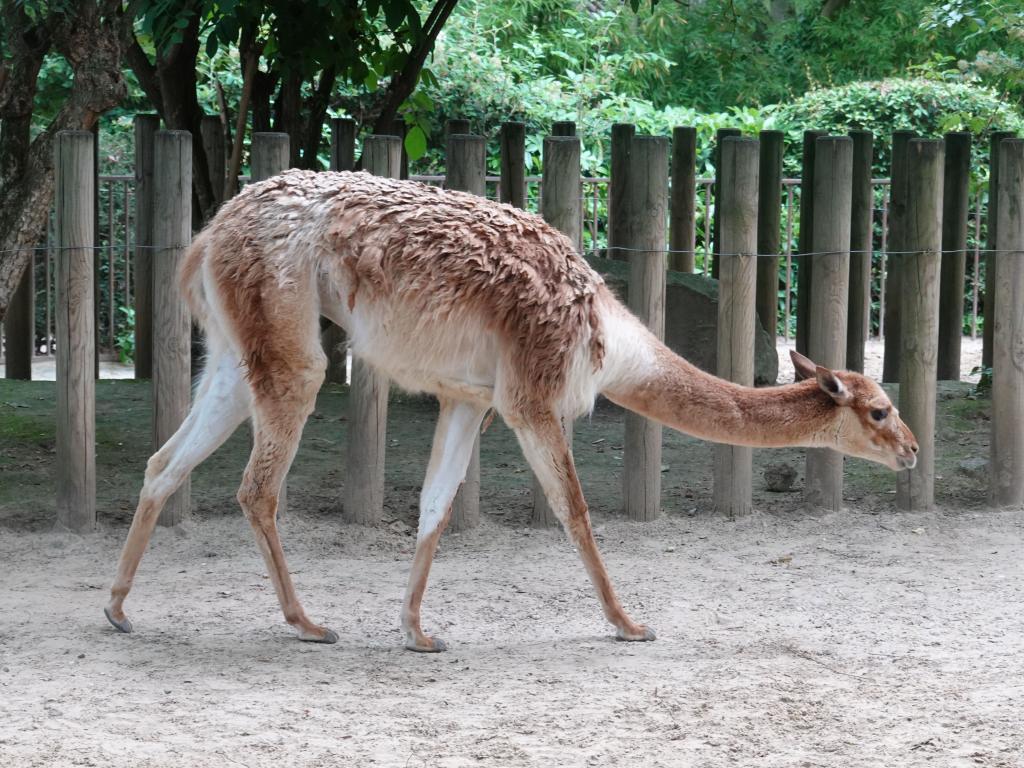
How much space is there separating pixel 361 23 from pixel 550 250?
2821mm

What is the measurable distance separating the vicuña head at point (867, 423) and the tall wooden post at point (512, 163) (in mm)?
1944

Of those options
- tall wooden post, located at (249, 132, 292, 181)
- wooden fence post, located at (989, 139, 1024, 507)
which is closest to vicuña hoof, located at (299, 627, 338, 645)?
tall wooden post, located at (249, 132, 292, 181)

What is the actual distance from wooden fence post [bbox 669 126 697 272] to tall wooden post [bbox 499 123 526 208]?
2434mm

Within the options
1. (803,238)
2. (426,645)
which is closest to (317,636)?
(426,645)

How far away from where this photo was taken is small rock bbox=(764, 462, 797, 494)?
673 centimetres

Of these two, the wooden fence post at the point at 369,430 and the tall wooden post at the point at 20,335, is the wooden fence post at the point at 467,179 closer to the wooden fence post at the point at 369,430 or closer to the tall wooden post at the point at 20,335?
the wooden fence post at the point at 369,430

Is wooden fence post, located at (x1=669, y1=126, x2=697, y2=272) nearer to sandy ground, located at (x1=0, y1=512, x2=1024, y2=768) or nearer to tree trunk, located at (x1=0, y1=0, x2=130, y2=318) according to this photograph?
sandy ground, located at (x1=0, y1=512, x2=1024, y2=768)

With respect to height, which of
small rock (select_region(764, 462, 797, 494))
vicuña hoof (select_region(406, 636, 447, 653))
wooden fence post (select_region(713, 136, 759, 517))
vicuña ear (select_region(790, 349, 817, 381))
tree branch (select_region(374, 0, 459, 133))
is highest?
tree branch (select_region(374, 0, 459, 133))

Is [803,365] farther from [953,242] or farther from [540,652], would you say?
[953,242]

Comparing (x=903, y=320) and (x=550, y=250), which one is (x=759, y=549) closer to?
(x=903, y=320)

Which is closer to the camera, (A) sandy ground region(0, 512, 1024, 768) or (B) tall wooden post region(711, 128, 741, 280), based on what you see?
(A) sandy ground region(0, 512, 1024, 768)

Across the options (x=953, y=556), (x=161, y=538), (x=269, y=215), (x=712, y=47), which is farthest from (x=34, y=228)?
(x=712, y=47)

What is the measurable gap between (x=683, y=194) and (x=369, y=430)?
3972 mm

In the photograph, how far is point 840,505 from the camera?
6.45 m
